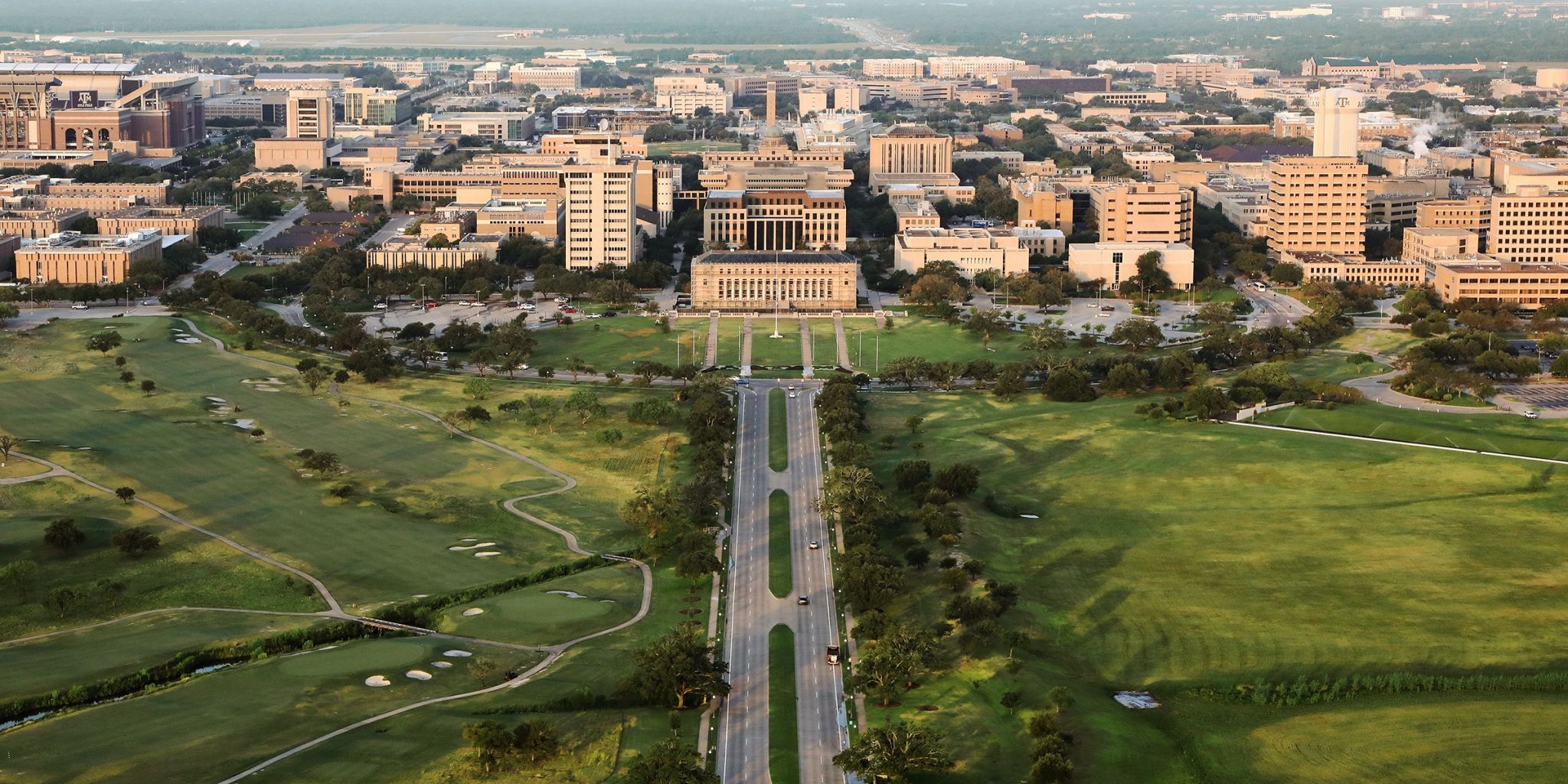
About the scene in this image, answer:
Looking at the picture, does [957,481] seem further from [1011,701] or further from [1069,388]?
[1011,701]

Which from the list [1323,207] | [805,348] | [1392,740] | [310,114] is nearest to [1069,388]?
[805,348]

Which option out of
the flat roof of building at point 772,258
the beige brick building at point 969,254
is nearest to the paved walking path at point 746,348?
the flat roof of building at point 772,258

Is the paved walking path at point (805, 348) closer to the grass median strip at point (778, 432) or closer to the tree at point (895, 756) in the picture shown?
the grass median strip at point (778, 432)

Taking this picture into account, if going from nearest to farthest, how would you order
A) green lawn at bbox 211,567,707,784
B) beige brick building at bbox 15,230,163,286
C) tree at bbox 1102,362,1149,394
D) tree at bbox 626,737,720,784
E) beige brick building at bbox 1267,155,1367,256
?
tree at bbox 626,737,720,784 → green lawn at bbox 211,567,707,784 → tree at bbox 1102,362,1149,394 → beige brick building at bbox 15,230,163,286 → beige brick building at bbox 1267,155,1367,256

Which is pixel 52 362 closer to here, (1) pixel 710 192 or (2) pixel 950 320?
(2) pixel 950 320

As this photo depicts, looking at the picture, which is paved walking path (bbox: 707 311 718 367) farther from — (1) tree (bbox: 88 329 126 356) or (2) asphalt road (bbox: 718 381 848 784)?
(1) tree (bbox: 88 329 126 356)

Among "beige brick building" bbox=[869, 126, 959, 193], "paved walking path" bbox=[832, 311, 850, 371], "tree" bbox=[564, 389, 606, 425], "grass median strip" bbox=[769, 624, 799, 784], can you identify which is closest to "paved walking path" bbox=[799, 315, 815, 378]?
"paved walking path" bbox=[832, 311, 850, 371]

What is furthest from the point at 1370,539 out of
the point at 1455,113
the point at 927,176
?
the point at 1455,113
